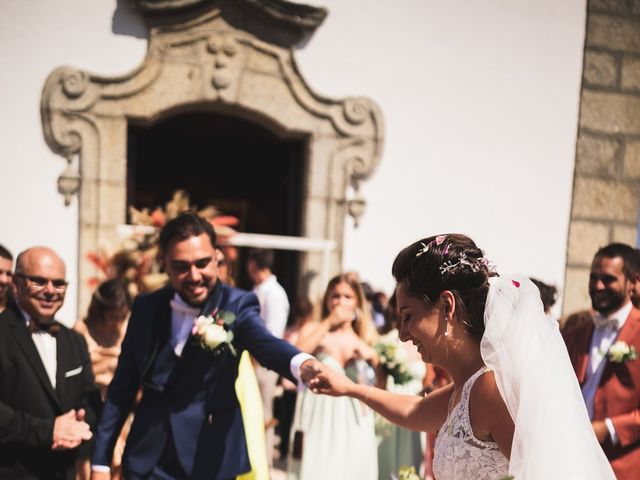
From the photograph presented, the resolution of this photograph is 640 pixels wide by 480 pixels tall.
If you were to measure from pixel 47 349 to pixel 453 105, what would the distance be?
580 centimetres

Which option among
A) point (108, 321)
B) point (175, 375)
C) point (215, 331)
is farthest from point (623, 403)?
point (108, 321)

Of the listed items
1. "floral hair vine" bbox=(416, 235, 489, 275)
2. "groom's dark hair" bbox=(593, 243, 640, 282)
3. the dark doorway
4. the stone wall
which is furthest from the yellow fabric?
the stone wall

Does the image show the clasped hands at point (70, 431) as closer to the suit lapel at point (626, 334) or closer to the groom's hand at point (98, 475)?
the groom's hand at point (98, 475)

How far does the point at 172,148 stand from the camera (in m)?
10.8

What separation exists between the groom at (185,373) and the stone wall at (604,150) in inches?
237

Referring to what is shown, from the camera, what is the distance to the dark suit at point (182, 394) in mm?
3270

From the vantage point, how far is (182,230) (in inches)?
133

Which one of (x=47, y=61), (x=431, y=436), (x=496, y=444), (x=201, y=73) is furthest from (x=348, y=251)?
(x=496, y=444)

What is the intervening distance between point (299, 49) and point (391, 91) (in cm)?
113

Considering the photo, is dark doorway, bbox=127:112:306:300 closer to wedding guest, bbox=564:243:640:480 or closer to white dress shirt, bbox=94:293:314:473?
wedding guest, bbox=564:243:640:480

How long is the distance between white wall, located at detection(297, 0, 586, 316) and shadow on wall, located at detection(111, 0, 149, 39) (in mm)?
1667

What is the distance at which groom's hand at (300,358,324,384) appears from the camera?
10.5 feet

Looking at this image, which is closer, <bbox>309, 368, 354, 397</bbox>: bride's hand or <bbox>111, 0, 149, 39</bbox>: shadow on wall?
<bbox>309, 368, 354, 397</bbox>: bride's hand

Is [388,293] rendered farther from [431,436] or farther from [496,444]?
[496,444]
